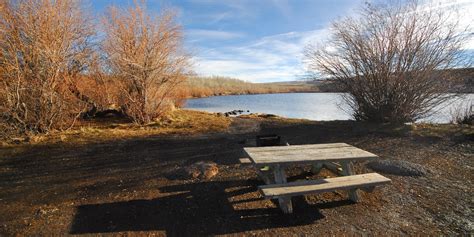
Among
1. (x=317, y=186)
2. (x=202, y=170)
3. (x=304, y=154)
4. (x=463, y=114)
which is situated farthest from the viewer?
(x=463, y=114)

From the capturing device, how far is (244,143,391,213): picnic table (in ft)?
10.1

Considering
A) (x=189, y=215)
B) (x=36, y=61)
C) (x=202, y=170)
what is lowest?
(x=189, y=215)

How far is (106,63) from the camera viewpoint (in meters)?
9.02

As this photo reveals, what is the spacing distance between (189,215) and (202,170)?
4.21 ft

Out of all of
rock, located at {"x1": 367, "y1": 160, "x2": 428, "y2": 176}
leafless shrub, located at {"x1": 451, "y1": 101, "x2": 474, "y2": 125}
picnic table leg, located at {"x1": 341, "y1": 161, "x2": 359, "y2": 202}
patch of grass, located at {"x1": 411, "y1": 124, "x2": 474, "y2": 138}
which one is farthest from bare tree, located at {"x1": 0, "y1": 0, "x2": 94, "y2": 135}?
leafless shrub, located at {"x1": 451, "y1": 101, "x2": 474, "y2": 125}

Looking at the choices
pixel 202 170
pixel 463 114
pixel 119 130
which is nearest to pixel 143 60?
pixel 119 130

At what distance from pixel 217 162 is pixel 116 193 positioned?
5.69ft

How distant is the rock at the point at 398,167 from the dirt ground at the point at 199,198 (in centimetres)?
14

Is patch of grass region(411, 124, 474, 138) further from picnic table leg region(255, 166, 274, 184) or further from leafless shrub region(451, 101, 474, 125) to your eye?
picnic table leg region(255, 166, 274, 184)

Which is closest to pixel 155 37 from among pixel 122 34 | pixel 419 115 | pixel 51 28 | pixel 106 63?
pixel 122 34

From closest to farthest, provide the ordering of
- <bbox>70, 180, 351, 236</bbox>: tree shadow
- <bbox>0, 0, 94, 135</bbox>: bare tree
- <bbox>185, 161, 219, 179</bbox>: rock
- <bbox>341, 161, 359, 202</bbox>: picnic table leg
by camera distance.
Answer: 1. <bbox>70, 180, 351, 236</bbox>: tree shadow
2. <bbox>341, 161, 359, 202</bbox>: picnic table leg
3. <bbox>185, 161, 219, 179</bbox>: rock
4. <bbox>0, 0, 94, 135</bbox>: bare tree

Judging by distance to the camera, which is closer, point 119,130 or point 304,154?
point 304,154

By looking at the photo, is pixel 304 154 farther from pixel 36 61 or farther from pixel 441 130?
pixel 36 61

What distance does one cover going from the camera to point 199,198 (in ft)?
11.8
